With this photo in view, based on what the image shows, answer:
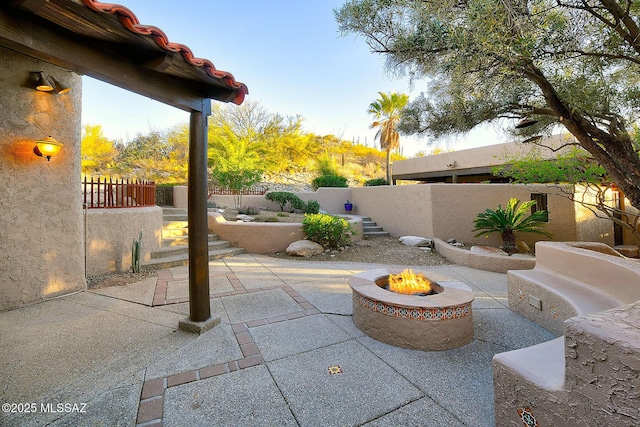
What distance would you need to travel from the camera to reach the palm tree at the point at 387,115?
18922 mm

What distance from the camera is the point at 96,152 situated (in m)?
18.5

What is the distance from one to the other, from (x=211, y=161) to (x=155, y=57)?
46.7 feet

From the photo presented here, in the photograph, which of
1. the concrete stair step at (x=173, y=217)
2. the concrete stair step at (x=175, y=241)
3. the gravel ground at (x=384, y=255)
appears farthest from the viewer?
the concrete stair step at (x=173, y=217)

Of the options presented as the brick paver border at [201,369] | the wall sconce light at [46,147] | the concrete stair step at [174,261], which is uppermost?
the wall sconce light at [46,147]

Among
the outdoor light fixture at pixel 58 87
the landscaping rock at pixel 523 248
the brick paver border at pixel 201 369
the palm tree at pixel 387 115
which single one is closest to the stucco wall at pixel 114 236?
the brick paver border at pixel 201 369

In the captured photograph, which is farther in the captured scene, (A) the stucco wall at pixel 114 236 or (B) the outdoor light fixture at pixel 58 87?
(A) the stucco wall at pixel 114 236

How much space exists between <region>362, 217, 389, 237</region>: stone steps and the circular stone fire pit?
639cm

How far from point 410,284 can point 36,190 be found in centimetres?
541

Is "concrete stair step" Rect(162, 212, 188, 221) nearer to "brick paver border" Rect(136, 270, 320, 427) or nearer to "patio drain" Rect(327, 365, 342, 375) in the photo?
"brick paver border" Rect(136, 270, 320, 427)

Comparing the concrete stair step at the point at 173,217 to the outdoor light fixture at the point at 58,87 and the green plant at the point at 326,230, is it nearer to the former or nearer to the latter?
the green plant at the point at 326,230

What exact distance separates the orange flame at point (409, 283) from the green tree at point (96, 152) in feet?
68.0

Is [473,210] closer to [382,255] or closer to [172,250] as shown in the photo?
[382,255]

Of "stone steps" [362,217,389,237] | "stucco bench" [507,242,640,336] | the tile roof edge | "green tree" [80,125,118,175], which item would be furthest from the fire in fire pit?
"green tree" [80,125,118,175]

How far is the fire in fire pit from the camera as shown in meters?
3.27
